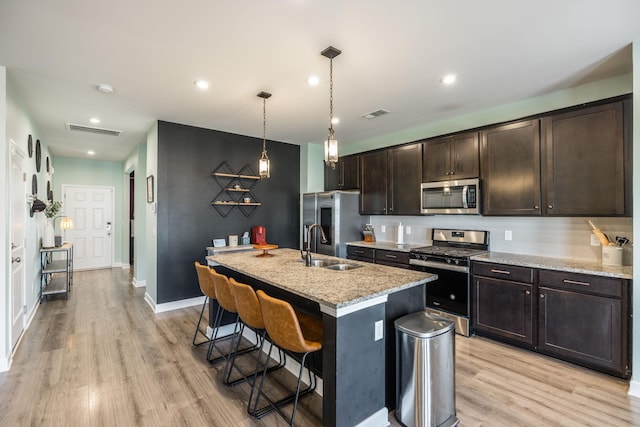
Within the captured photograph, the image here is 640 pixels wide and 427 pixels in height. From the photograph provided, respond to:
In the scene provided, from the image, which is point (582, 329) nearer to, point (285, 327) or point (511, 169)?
point (511, 169)

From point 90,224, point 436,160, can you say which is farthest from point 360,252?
point 90,224

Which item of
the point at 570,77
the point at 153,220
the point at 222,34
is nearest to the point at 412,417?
the point at 222,34

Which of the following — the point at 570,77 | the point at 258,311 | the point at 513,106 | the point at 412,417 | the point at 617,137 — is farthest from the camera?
the point at 513,106

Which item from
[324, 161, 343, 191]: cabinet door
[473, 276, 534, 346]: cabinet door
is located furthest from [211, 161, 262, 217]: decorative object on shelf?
[473, 276, 534, 346]: cabinet door

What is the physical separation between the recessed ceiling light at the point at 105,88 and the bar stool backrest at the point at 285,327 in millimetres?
2760

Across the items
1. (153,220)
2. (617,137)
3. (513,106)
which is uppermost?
(513,106)

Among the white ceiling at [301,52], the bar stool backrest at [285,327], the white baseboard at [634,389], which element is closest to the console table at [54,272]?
the white ceiling at [301,52]

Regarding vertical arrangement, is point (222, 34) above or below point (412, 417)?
above

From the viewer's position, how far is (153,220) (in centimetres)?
461

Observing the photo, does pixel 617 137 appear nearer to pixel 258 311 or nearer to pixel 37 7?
pixel 258 311

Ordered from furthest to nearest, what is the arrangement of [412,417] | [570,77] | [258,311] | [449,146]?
[449,146], [570,77], [258,311], [412,417]

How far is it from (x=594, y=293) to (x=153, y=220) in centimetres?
513

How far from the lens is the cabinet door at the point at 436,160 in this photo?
402cm

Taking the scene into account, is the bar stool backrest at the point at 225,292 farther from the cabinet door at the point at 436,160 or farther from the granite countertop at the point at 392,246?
the cabinet door at the point at 436,160
